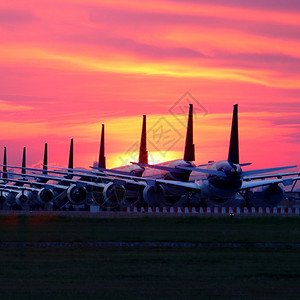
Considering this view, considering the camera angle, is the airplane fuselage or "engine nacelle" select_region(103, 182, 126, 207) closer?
the airplane fuselage

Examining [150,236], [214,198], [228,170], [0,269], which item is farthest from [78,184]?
[0,269]

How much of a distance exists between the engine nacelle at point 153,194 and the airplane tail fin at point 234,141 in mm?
8288

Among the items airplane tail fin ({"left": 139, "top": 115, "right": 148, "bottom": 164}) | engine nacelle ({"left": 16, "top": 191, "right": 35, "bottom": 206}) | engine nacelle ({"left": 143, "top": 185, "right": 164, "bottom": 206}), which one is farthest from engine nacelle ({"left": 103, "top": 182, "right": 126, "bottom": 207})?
engine nacelle ({"left": 16, "top": 191, "right": 35, "bottom": 206})

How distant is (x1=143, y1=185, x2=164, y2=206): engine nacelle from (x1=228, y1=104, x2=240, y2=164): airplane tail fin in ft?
27.2

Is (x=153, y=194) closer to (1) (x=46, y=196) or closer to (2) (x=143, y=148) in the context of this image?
(1) (x=46, y=196)

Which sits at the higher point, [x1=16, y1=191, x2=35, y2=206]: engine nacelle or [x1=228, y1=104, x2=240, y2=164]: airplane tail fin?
[x1=228, y1=104, x2=240, y2=164]: airplane tail fin

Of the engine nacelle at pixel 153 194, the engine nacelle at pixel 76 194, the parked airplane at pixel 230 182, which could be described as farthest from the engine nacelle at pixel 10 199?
the parked airplane at pixel 230 182

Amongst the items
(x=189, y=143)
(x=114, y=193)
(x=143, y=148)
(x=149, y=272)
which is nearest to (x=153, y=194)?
(x=114, y=193)

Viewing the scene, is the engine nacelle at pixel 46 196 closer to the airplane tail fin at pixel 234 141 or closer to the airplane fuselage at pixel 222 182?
the airplane fuselage at pixel 222 182

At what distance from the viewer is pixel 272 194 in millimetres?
77250

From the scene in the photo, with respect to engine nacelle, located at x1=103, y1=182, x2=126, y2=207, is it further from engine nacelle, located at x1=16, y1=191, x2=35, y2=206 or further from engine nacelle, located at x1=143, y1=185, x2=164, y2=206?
engine nacelle, located at x1=16, y1=191, x2=35, y2=206

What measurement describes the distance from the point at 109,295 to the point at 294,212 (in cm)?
5092

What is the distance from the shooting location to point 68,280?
58.4ft

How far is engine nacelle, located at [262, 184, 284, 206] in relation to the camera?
76812 millimetres
